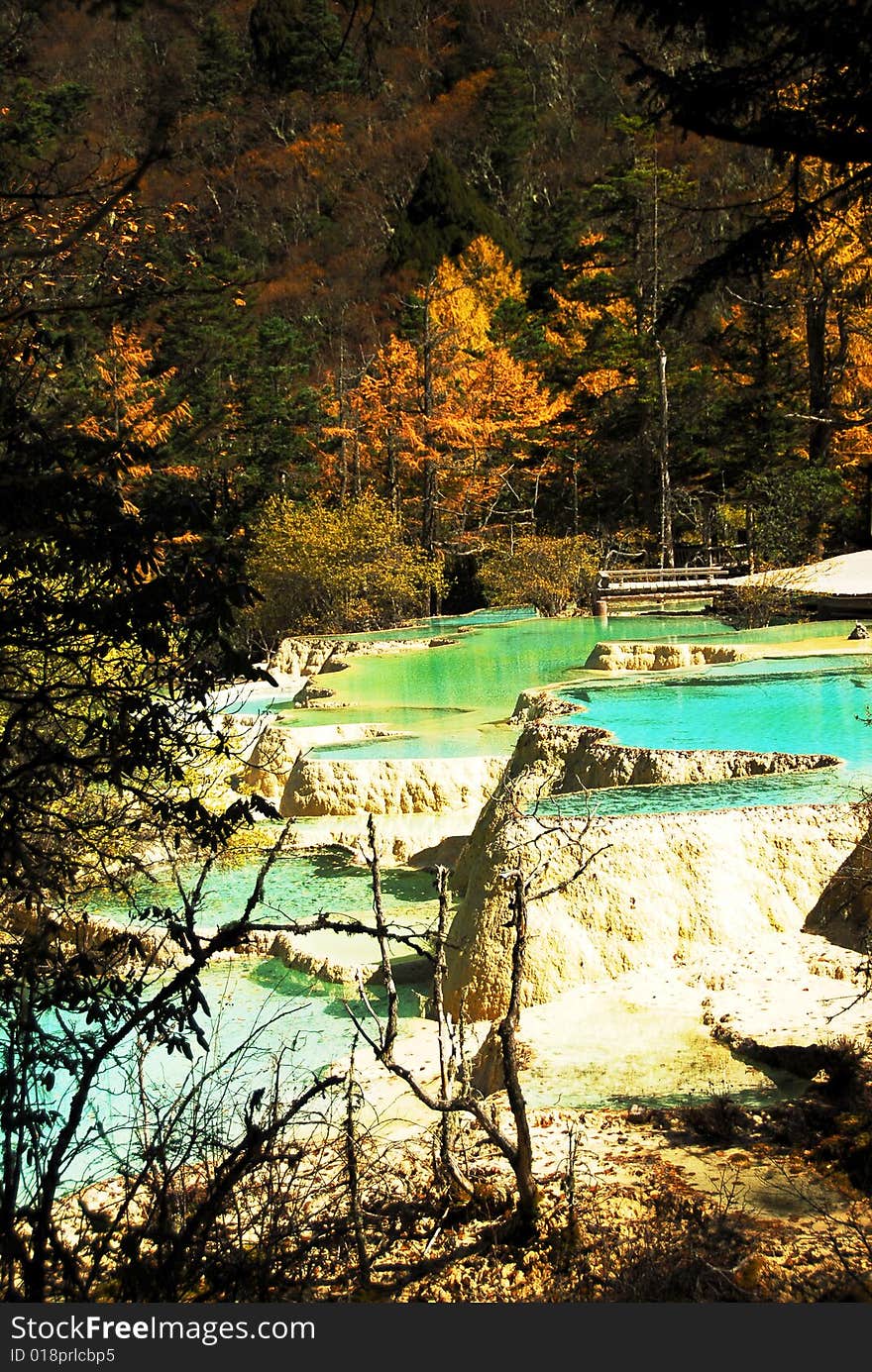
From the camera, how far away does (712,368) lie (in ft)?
96.2

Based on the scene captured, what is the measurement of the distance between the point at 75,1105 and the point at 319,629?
808 inches

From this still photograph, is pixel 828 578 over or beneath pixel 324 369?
beneath

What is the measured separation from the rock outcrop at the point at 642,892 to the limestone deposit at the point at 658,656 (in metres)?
7.64

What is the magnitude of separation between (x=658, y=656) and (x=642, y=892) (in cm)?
866

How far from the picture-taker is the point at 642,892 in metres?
6.40

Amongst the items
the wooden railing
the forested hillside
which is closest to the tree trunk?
the forested hillside

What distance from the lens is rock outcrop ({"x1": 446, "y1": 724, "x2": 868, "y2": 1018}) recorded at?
6199 mm

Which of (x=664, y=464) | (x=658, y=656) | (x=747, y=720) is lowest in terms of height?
(x=747, y=720)

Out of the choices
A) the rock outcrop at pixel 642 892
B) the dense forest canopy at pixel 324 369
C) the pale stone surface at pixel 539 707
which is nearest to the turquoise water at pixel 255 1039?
the dense forest canopy at pixel 324 369

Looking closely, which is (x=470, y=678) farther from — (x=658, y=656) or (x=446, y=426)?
(x=446, y=426)

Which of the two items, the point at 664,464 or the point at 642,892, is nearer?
the point at 642,892

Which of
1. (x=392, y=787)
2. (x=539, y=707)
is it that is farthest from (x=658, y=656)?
(x=392, y=787)

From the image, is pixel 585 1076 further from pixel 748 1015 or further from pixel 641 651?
pixel 641 651

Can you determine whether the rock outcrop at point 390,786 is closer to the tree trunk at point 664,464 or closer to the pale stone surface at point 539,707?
the pale stone surface at point 539,707
